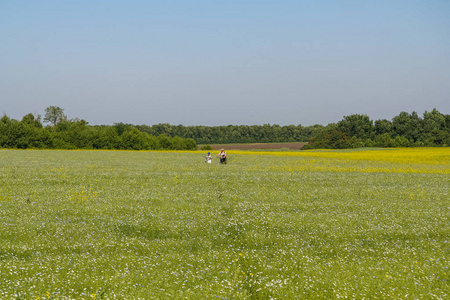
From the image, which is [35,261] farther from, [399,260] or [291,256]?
[399,260]

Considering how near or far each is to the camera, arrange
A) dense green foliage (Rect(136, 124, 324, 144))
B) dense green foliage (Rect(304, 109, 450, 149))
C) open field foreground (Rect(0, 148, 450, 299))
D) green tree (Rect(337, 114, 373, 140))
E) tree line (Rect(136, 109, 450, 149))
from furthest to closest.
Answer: dense green foliage (Rect(136, 124, 324, 144)) → green tree (Rect(337, 114, 373, 140)) → dense green foliage (Rect(304, 109, 450, 149)) → tree line (Rect(136, 109, 450, 149)) → open field foreground (Rect(0, 148, 450, 299))

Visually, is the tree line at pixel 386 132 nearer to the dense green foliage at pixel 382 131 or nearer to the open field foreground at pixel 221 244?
the dense green foliage at pixel 382 131

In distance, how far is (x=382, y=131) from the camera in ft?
434

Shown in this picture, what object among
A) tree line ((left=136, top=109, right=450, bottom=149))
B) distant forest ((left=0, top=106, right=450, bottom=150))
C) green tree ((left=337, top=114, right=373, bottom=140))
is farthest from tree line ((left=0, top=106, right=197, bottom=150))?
green tree ((left=337, top=114, right=373, bottom=140))

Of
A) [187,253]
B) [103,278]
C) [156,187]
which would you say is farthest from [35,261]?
[156,187]

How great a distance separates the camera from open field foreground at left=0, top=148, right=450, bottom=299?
7.56 m

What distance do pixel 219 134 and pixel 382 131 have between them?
3086 inches

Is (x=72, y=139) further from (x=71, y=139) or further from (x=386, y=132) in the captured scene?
(x=386, y=132)

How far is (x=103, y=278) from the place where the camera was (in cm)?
789

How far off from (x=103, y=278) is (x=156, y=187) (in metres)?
15.5

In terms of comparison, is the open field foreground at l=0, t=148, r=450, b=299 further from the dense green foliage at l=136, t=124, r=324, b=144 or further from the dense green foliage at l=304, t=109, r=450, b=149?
A: the dense green foliage at l=136, t=124, r=324, b=144

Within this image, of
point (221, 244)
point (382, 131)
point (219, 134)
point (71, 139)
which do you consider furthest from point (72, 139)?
point (382, 131)

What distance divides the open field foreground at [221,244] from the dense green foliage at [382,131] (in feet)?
345

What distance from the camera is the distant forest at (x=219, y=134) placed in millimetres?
97625
